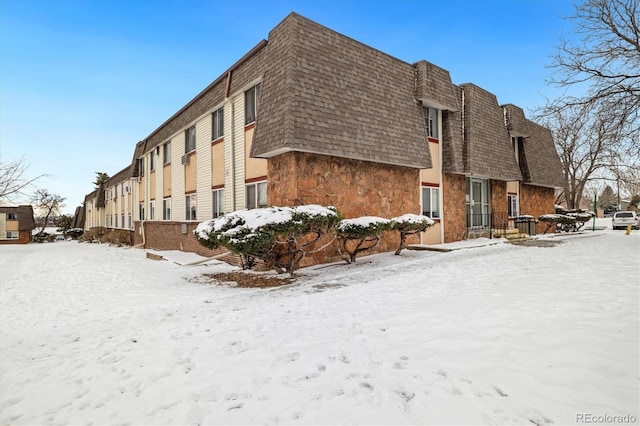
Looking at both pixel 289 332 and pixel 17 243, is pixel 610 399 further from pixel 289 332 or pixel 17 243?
pixel 17 243

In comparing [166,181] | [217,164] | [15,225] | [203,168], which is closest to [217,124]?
[217,164]

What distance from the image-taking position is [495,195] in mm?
18750

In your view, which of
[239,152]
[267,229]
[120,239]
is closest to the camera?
[267,229]

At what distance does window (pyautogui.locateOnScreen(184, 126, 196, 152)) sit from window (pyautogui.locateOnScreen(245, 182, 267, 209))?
6870 mm

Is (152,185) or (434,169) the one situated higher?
(152,185)

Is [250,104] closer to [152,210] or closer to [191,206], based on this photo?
[191,206]

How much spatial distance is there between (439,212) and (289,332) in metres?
12.7

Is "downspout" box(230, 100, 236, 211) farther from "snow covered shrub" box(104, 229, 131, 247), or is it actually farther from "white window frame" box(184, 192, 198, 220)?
"snow covered shrub" box(104, 229, 131, 247)

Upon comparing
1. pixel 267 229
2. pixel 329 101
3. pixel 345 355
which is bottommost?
pixel 345 355

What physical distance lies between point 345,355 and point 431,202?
12.7 meters

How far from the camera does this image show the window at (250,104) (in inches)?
496

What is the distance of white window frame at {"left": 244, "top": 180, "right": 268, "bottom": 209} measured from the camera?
12.2 m

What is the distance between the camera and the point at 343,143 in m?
10.9

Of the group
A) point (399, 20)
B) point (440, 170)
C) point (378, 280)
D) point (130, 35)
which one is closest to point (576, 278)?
point (378, 280)
